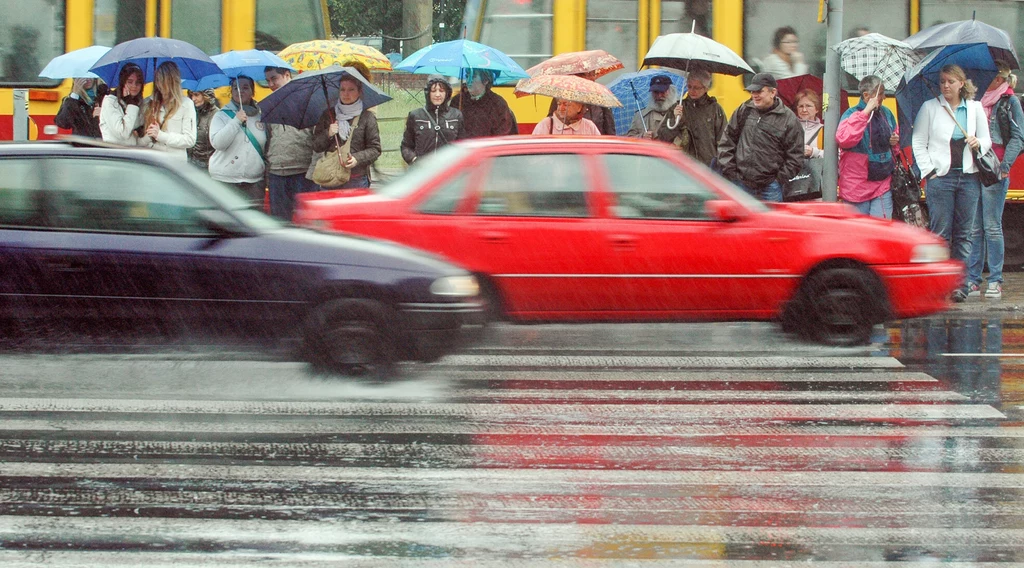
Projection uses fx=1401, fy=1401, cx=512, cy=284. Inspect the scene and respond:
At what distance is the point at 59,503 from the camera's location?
5.34m

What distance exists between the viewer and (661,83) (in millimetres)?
12930

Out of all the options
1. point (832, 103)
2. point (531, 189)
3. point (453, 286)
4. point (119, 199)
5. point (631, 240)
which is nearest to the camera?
point (119, 199)

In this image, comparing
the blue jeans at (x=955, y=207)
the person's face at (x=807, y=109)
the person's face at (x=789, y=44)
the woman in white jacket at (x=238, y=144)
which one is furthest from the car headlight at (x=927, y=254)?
the woman in white jacket at (x=238, y=144)

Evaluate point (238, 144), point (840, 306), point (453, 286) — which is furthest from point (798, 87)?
point (453, 286)

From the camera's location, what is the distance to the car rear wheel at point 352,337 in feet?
25.3

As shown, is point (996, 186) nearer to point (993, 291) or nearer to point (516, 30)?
point (993, 291)

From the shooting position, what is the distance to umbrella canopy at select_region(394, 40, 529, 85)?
501 inches

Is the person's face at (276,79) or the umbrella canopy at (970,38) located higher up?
the umbrella canopy at (970,38)

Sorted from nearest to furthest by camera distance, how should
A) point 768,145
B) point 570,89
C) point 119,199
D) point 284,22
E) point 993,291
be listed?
point 119,199, point 570,89, point 768,145, point 993,291, point 284,22

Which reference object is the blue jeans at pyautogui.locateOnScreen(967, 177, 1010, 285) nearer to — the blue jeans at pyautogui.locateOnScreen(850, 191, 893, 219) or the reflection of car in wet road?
the blue jeans at pyautogui.locateOnScreen(850, 191, 893, 219)

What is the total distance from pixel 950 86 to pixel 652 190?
3.96 metres

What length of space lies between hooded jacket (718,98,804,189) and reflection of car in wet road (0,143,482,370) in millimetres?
4538

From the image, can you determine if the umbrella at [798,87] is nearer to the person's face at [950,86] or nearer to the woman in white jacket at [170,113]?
the person's face at [950,86]

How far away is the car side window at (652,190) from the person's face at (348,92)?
11.8 ft
